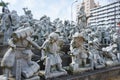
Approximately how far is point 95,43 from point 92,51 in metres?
0.49

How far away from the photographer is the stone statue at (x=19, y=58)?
4773mm

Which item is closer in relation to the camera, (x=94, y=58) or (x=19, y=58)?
(x=19, y=58)

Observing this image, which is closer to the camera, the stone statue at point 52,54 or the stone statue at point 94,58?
the stone statue at point 52,54

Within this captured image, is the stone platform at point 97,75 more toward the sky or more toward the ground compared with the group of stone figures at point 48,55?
more toward the ground

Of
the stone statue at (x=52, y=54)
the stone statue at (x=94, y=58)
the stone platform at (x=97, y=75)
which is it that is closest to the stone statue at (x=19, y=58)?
the stone statue at (x=52, y=54)

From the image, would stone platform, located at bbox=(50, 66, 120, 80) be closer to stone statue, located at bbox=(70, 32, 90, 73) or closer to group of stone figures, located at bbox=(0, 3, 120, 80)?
group of stone figures, located at bbox=(0, 3, 120, 80)

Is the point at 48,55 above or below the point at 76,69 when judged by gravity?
above

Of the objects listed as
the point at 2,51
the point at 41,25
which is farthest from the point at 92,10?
the point at 2,51

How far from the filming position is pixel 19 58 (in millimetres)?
5031

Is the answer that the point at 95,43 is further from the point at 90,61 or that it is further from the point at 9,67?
the point at 9,67

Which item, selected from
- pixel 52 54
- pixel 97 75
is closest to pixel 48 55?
pixel 52 54

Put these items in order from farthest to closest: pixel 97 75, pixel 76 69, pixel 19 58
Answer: pixel 97 75 < pixel 76 69 < pixel 19 58

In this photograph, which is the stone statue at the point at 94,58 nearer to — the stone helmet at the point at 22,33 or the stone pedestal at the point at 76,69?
the stone pedestal at the point at 76,69

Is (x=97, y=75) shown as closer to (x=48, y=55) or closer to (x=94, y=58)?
(x=94, y=58)
